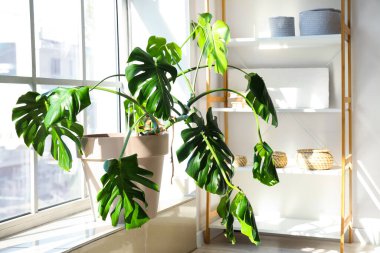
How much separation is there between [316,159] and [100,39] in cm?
141

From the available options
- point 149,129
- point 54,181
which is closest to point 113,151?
point 149,129

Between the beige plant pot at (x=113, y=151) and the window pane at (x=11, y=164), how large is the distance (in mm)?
289

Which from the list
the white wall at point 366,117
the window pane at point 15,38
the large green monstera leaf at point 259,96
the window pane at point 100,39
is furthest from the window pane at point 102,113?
the large green monstera leaf at point 259,96

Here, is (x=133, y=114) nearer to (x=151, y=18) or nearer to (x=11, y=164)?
(x=11, y=164)

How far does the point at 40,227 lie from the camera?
2578 millimetres

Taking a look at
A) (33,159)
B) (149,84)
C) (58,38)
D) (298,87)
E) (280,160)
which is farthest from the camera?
(298,87)

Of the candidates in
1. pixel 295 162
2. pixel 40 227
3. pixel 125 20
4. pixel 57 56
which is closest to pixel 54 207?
pixel 40 227

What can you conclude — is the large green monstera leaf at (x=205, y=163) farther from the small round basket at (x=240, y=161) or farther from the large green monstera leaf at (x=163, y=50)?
the small round basket at (x=240, y=161)

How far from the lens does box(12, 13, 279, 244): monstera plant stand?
205 centimetres

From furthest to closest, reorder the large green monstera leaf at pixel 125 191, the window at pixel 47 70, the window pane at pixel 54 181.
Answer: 1. the window pane at pixel 54 181
2. the window at pixel 47 70
3. the large green monstera leaf at pixel 125 191

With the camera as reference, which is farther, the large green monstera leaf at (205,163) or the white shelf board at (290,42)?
the white shelf board at (290,42)

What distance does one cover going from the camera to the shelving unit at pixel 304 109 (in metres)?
3.21

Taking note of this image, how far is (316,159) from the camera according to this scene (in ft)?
10.5

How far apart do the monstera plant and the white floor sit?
2.56 feet
